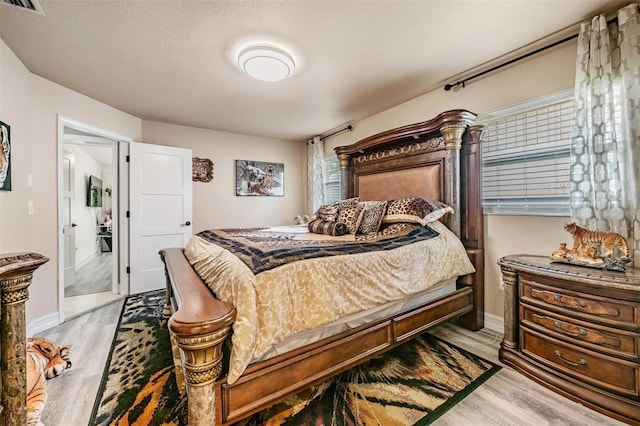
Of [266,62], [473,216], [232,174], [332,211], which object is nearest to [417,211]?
[473,216]

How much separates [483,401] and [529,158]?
1.94 meters

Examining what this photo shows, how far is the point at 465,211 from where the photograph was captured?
8.38 ft

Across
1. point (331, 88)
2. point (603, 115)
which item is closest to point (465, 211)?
point (603, 115)

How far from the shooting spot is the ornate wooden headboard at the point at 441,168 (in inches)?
97.2

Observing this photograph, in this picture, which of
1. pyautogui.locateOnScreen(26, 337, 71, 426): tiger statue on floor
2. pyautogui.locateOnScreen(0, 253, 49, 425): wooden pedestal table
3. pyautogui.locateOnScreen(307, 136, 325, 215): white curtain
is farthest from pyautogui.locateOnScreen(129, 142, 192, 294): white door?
pyautogui.locateOnScreen(0, 253, 49, 425): wooden pedestal table

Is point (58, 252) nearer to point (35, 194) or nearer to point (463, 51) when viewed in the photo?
point (35, 194)

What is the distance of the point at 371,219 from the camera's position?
103 inches

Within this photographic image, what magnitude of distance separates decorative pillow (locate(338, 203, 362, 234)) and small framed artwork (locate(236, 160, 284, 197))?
2388mm

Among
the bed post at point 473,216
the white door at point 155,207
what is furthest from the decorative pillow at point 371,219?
the white door at point 155,207

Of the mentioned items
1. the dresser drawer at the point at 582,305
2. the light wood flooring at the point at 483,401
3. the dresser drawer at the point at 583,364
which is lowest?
the light wood flooring at the point at 483,401

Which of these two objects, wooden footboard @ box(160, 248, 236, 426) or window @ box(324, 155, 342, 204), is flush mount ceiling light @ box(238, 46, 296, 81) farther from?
window @ box(324, 155, 342, 204)

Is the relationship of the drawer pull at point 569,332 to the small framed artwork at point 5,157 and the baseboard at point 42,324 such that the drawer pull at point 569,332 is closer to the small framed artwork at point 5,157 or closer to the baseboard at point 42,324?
the small framed artwork at point 5,157

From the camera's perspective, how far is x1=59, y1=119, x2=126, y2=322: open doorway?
10.5ft

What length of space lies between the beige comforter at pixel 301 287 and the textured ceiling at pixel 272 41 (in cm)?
163
